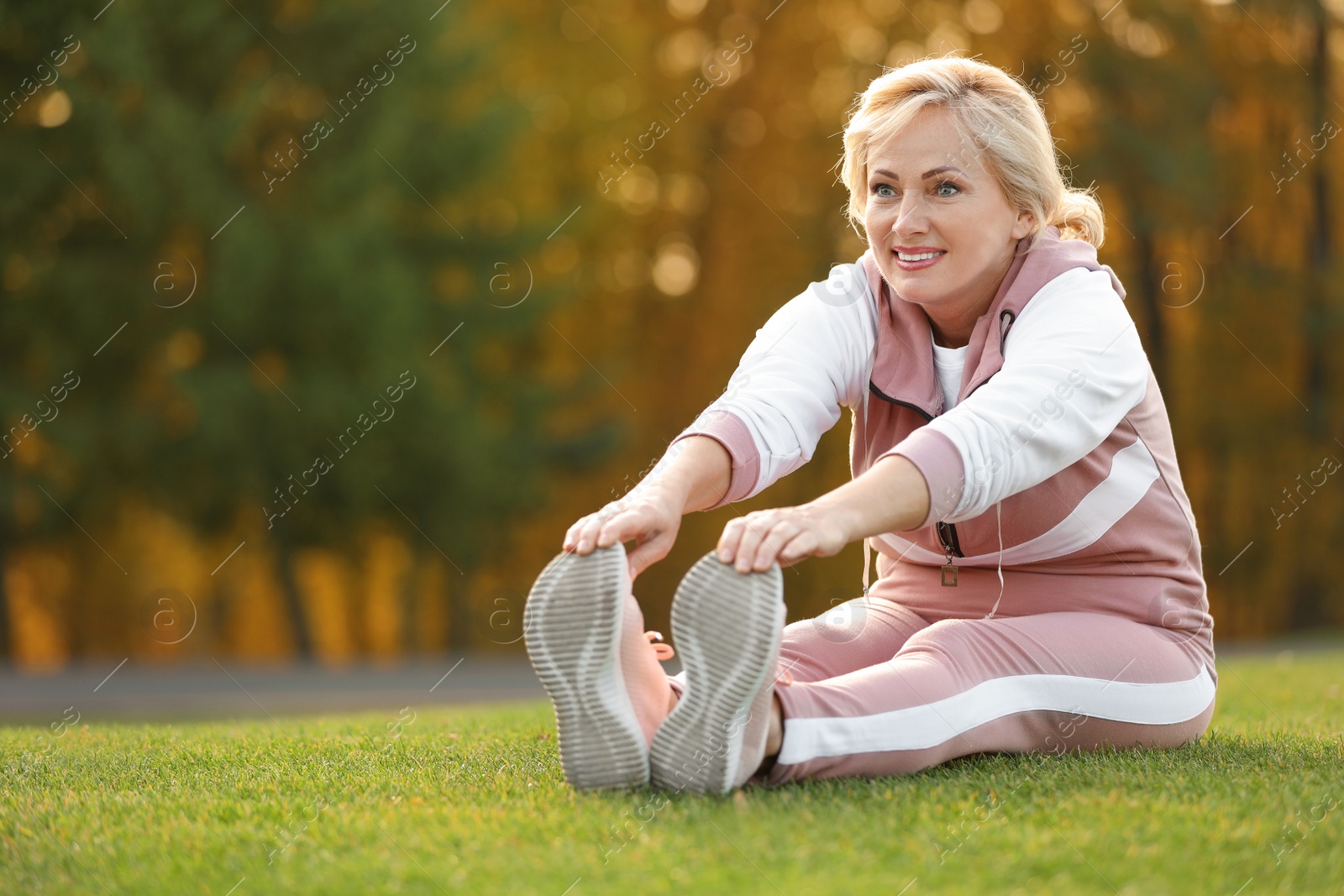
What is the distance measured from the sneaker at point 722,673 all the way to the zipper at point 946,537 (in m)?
0.76

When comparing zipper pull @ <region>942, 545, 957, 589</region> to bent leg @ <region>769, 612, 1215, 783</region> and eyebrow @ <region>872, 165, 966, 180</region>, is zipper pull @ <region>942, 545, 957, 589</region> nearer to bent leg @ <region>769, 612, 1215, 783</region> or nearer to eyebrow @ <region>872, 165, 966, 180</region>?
bent leg @ <region>769, 612, 1215, 783</region>

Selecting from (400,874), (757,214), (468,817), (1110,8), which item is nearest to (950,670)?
(468,817)

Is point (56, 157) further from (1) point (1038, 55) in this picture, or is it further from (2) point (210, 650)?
(1) point (1038, 55)

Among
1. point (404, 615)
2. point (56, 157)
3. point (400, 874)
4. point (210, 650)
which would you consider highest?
point (56, 157)

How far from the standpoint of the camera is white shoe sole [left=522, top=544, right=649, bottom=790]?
241 cm

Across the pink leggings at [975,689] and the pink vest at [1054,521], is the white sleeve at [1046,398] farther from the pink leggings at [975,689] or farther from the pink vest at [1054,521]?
the pink leggings at [975,689]

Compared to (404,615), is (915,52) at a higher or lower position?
higher

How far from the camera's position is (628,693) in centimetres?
249

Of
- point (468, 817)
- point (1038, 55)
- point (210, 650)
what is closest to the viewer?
point (468, 817)

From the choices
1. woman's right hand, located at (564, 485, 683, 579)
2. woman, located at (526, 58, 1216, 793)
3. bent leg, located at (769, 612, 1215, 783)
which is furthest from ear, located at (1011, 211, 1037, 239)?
woman's right hand, located at (564, 485, 683, 579)

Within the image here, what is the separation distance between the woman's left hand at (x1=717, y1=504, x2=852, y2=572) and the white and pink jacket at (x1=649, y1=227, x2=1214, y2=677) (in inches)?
14.8

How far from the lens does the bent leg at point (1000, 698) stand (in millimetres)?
2545

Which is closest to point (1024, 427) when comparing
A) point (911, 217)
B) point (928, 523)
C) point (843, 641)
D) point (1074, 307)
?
point (928, 523)

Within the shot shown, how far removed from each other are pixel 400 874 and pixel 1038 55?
1677 cm
